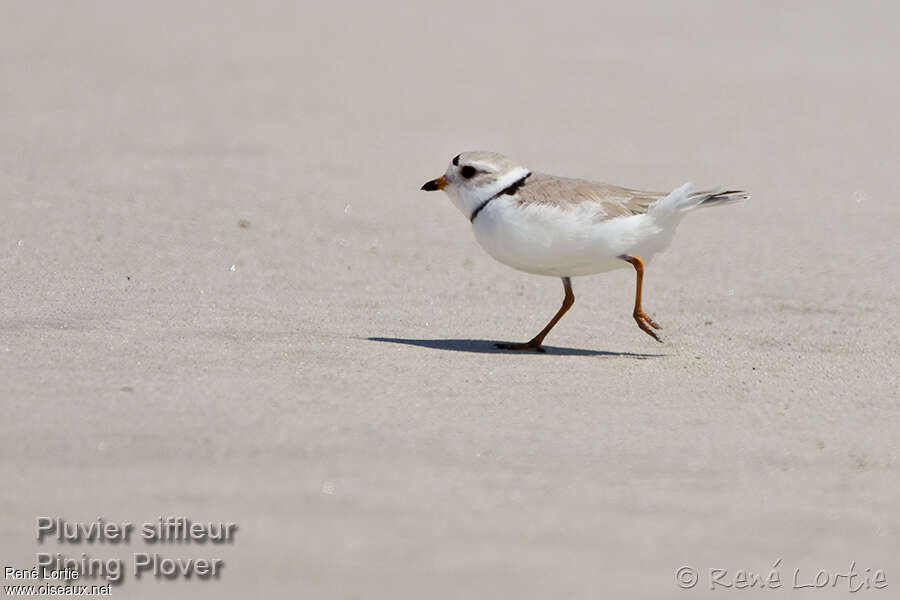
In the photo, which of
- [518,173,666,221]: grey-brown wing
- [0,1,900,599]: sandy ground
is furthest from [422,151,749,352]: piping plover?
[0,1,900,599]: sandy ground

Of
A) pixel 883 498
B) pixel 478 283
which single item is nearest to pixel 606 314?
pixel 478 283

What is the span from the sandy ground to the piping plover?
18.1 inches

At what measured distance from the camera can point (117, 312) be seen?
6.02m

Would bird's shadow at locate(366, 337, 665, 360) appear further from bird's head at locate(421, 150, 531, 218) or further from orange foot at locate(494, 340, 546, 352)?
bird's head at locate(421, 150, 531, 218)

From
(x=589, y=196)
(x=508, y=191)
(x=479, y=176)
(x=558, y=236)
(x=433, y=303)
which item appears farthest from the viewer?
(x=433, y=303)

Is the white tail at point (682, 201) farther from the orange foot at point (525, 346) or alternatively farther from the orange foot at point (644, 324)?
the orange foot at point (525, 346)

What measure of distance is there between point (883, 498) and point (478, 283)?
13.4 ft

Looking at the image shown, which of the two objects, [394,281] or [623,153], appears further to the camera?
[623,153]

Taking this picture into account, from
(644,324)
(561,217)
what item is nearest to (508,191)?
(561,217)

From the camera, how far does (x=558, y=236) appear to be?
596 centimetres

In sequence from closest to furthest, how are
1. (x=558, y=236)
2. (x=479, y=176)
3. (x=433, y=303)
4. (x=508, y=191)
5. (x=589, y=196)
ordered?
(x=558, y=236) → (x=589, y=196) → (x=508, y=191) → (x=479, y=176) → (x=433, y=303)

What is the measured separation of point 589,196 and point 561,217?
216mm

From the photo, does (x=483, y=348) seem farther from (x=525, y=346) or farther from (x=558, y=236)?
(x=558, y=236)

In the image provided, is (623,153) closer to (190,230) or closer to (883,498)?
(190,230)
